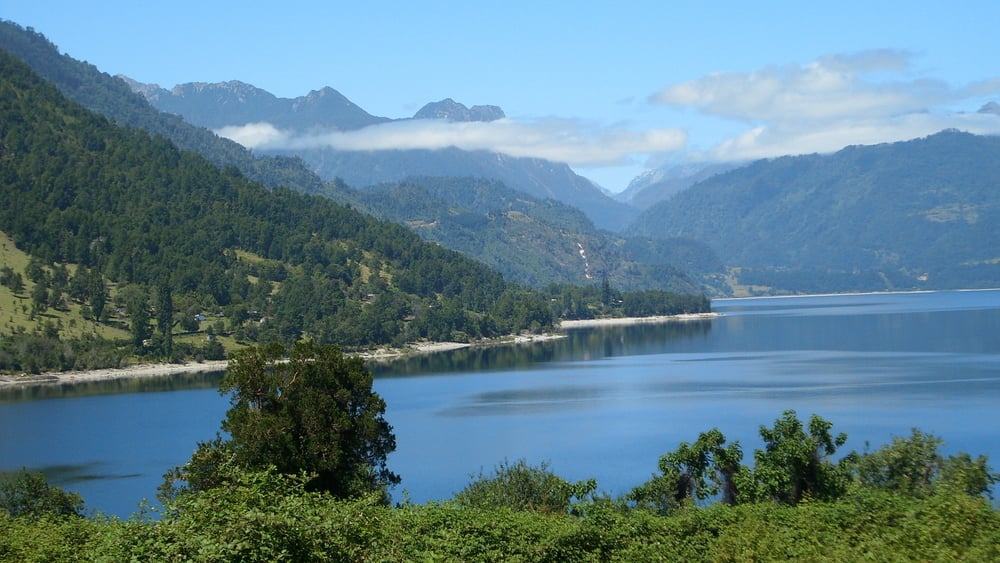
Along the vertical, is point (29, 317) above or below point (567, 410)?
above

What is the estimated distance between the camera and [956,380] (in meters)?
107

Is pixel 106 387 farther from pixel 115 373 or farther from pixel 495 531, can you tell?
pixel 495 531

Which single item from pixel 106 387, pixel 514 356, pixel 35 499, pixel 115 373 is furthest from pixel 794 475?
pixel 514 356

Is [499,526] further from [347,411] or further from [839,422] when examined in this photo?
[839,422]

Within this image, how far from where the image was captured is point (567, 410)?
9662cm

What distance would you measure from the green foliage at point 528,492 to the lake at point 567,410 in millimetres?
6068

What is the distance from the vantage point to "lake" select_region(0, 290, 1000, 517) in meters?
68.3

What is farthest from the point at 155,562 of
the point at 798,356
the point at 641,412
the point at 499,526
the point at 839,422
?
the point at 798,356

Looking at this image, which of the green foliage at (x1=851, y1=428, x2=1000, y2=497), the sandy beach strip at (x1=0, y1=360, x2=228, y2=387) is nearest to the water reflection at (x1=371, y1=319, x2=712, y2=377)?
the sandy beach strip at (x1=0, y1=360, x2=228, y2=387)

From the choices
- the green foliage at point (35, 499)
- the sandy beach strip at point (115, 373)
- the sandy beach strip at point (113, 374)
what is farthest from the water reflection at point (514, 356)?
the green foliage at point (35, 499)

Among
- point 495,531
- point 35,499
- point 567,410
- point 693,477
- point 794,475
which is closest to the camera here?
point 495,531

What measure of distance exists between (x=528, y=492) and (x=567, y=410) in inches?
2274

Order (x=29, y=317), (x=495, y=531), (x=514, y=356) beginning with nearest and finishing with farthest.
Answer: (x=495, y=531) → (x=29, y=317) → (x=514, y=356)

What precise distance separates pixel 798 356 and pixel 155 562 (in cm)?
13857
